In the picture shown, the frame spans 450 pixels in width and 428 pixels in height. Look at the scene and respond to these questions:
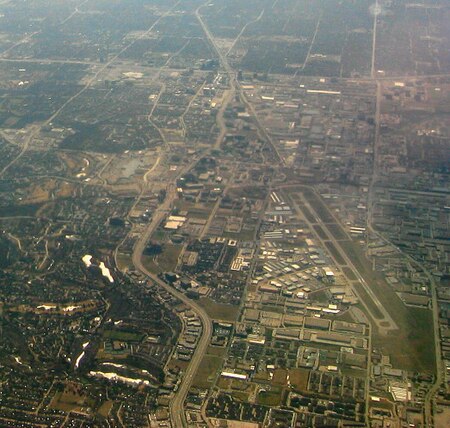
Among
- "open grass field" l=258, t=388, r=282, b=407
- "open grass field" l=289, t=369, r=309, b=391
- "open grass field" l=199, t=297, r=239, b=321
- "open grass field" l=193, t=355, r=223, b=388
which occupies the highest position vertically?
"open grass field" l=193, t=355, r=223, b=388

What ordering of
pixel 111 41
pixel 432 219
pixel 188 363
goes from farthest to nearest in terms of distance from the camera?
pixel 111 41
pixel 432 219
pixel 188 363

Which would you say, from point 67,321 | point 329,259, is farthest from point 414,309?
point 67,321

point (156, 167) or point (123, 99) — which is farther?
point (123, 99)

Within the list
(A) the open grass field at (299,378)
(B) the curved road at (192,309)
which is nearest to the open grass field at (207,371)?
(B) the curved road at (192,309)

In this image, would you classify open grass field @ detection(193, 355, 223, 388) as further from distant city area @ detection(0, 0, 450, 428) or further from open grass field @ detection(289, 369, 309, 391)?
open grass field @ detection(289, 369, 309, 391)

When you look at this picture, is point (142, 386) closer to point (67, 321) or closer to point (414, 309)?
point (67, 321)

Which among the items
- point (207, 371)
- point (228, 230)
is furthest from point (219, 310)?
point (228, 230)

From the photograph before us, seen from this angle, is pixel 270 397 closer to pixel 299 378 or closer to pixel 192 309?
pixel 299 378

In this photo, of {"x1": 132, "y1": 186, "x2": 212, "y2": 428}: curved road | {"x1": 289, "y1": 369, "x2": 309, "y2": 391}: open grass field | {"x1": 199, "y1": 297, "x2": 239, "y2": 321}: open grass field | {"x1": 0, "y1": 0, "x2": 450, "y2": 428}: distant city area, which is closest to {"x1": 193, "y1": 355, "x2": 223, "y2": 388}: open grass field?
{"x1": 0, "y1": 0, "x2": 450, "y2": 428}: distant city area
